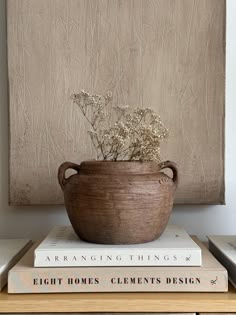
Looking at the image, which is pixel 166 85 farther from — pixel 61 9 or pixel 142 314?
pixel 142 314

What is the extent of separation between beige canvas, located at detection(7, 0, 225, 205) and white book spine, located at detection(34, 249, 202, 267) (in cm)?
31

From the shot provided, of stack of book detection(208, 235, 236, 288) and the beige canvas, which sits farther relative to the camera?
the beige canvas

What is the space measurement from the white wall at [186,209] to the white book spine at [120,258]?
329 millimetres

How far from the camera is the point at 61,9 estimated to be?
3.34ft

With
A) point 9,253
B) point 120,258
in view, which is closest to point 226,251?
point 120,258

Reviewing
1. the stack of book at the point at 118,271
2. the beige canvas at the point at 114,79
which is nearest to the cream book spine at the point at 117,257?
the stack of book at the point at 118,271

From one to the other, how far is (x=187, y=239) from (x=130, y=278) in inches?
6.1

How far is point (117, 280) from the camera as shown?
689mm

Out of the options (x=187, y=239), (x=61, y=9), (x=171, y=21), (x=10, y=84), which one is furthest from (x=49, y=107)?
(x=187, y=239)

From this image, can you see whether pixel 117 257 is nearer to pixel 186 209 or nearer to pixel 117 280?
pixel 117 280

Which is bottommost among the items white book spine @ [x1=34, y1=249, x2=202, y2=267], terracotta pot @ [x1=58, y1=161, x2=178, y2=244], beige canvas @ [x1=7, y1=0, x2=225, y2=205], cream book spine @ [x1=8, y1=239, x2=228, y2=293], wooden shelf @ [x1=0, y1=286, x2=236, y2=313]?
wooden shelf @ [x1=0, y1=286, x2=236, y2=313]

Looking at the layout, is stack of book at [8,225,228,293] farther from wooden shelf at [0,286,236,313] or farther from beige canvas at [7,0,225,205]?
beige canvas at [7,0,225,205]

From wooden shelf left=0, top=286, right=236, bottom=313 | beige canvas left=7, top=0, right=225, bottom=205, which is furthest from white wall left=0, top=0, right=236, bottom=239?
wooden shelf left=0, top=286, right=236, bottom=313

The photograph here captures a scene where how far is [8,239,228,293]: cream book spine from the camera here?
69cm
